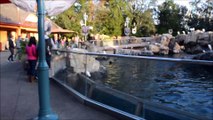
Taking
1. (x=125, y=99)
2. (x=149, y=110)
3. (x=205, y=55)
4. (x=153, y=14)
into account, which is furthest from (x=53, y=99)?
(x=153, y=14)

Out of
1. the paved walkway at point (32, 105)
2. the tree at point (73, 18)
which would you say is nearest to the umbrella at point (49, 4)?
the paved walkway at point (32, 105)

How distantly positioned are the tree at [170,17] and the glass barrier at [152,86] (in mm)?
80738

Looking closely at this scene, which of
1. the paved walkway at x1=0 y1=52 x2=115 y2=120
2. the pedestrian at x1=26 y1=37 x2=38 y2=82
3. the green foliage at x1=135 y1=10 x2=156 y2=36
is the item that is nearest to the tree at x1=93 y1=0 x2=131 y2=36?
the green foliage at x1=135 y1=10 x2=156 y2=36

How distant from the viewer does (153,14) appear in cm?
8675

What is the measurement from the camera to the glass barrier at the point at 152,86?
5102 mm

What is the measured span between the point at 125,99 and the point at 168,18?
8264 cm

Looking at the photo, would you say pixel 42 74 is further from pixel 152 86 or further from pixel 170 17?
pixel 170 17

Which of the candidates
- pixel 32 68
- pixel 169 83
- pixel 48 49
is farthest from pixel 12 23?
pixel 169 83

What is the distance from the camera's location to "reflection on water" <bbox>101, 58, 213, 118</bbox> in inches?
199

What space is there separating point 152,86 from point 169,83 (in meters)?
0.31

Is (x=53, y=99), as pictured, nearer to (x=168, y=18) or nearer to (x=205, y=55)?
(x=205, y=55)

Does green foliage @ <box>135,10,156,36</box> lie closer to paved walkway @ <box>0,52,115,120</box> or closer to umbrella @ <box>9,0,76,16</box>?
paved walkway @ <box>0,52,115,120</box>

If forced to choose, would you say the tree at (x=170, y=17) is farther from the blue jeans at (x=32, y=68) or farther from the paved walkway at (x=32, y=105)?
the paved walkway at (x=32, y=105)

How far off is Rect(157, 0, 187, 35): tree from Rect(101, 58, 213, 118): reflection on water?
81593 millimetres
